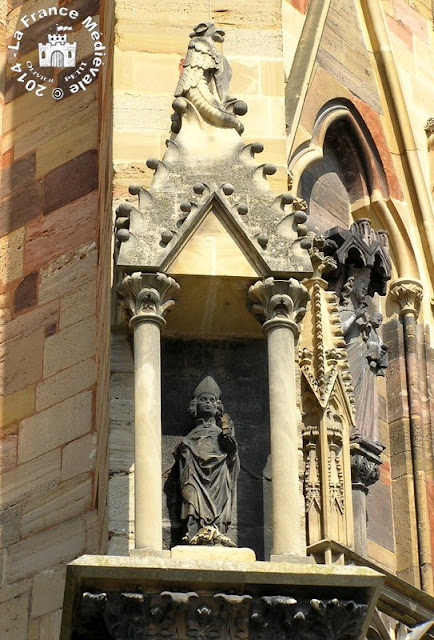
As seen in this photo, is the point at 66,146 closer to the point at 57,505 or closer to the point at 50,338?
the point at 50,338

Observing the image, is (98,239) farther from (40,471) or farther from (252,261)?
(252,261)

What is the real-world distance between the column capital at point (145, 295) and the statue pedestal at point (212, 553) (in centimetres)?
98

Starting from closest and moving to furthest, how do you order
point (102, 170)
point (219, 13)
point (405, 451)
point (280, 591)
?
1. point (280, 591)
2. point (219, 13)
3. point (102, 170)
4. point (405, 451)

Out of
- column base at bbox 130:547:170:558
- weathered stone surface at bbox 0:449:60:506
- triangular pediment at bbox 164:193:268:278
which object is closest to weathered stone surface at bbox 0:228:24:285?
weathered stone surface at bbox 0:449:60:506

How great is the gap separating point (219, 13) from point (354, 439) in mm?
2275

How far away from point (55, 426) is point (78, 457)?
1.02ft

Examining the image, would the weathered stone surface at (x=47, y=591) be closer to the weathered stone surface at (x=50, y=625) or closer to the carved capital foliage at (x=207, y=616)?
the weathered stone surface at (x=50, y=625)

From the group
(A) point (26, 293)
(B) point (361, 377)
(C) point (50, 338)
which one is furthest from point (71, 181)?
(B) point (361, 377)

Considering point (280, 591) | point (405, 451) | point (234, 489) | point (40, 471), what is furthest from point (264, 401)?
point (405, 451)

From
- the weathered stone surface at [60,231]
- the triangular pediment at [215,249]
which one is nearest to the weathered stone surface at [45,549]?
the weathered stone surface at [60,231]

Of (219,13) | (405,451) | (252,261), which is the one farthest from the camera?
(405,451)

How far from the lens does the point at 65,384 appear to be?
12688 millimetres

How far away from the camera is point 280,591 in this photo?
33.0ft

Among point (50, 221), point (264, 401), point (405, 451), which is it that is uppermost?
point (50, 221)
